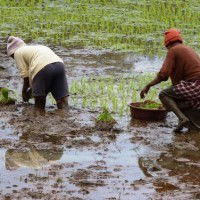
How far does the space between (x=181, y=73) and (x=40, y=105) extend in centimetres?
220

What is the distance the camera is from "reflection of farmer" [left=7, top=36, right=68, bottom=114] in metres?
8.48

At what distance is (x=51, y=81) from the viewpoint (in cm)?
862

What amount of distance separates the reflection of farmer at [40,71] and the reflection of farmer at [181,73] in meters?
1.51

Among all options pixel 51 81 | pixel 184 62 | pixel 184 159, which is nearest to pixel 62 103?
pixel 51 81

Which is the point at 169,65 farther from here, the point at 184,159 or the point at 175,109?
the point at 184,159

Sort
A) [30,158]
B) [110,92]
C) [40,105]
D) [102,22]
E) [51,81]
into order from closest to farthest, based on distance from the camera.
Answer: [30,158]
[51,81]
[40,105]
[110,92]
[102,22]

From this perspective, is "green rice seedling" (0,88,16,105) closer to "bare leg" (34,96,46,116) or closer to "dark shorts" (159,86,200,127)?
"bare leg" (34,96,46,116)

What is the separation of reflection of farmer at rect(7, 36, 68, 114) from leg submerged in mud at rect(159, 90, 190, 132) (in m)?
1.55

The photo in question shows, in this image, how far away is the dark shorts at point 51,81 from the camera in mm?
8461

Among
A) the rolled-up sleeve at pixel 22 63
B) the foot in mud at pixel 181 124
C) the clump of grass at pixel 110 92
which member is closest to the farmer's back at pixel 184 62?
the foot in mud at pixel 181 124

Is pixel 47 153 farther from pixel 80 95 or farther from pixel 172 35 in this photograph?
pixel 80 95

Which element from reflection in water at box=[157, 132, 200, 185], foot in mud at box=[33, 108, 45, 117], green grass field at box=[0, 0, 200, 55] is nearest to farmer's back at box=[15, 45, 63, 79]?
foot in mud at box=[33, 108, 45, 117]

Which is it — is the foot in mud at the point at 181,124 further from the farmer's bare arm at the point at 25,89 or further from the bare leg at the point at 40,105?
the farmer's bare arm at the point at 25,89

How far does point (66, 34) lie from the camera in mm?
15672
